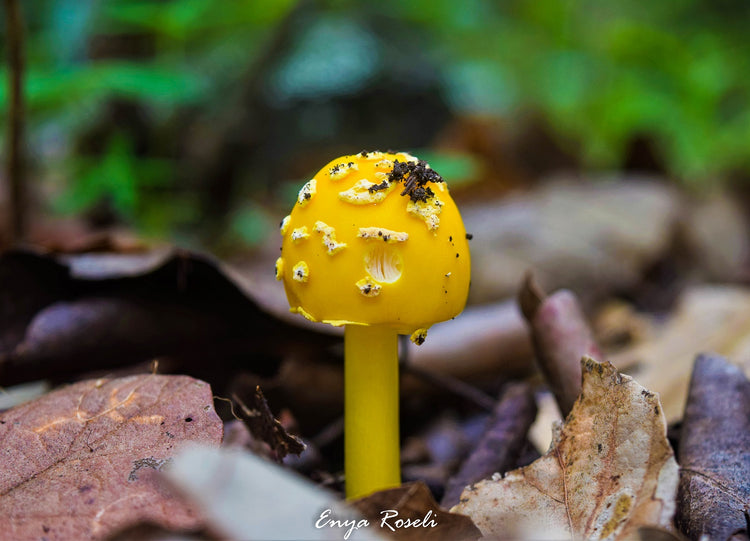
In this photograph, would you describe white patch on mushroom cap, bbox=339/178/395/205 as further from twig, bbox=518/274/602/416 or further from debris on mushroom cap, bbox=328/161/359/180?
twig, bbox=518/274/602/416

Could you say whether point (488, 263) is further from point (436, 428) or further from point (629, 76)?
point (629, 76)

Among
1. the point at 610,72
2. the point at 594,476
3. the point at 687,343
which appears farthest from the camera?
the point at 610,72

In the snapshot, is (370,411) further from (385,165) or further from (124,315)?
(124,315)

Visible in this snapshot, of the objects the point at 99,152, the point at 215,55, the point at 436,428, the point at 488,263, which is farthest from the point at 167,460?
the point at 215,55

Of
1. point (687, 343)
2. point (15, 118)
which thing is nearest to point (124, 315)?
point (15, 118)

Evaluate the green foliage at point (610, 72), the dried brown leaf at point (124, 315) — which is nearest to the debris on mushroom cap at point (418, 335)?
the dried brown leaf at point (124, 315)

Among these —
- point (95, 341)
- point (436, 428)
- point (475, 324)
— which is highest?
point (95, 341)

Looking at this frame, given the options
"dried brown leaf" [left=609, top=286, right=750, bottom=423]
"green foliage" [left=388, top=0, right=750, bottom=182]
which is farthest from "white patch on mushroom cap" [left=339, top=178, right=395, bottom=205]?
"green foliage" [left=388, top=0, right=750, bottom=182]
